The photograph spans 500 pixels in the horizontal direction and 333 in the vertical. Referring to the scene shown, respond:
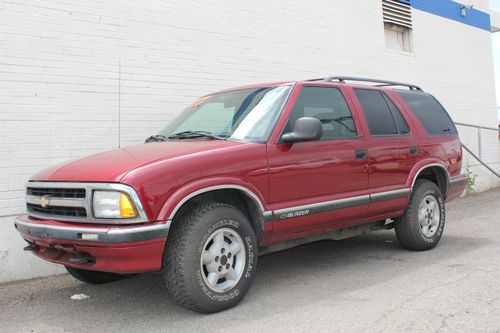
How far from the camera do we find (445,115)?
250 inches

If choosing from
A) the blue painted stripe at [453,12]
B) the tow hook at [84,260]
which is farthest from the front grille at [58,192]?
the blue painted stripe at [453,12]

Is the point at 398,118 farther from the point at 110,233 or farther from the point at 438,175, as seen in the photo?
the point at 110,233

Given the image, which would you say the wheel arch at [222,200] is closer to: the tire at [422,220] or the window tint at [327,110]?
the window tint at [327,110]

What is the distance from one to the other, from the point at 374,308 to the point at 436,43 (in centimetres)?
1044

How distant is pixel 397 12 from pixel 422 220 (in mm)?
7327

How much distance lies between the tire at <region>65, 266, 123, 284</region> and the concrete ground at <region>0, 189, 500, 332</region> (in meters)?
0.08

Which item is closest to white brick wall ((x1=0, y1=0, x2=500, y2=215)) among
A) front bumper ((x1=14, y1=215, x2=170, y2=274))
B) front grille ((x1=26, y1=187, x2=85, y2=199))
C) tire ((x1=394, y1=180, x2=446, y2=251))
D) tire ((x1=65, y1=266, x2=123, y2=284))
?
tire ((x1=65, y1=266, x2=123, y2=284))

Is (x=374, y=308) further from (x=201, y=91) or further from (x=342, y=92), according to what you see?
(x=201, y=91)

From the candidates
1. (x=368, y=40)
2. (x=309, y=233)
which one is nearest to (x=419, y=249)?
(x=309, y=233)

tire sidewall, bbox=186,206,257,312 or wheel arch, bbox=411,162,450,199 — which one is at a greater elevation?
wheel arch, bbox=411,162,450,199

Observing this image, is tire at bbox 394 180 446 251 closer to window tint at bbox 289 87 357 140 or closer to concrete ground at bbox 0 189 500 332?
concrete ground at bbox 0 189 500 332

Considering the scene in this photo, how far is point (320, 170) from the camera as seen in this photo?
4469 mm

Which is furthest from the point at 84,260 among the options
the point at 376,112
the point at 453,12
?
the point at 453,12

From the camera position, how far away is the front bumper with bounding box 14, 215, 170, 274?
3.33 metres
